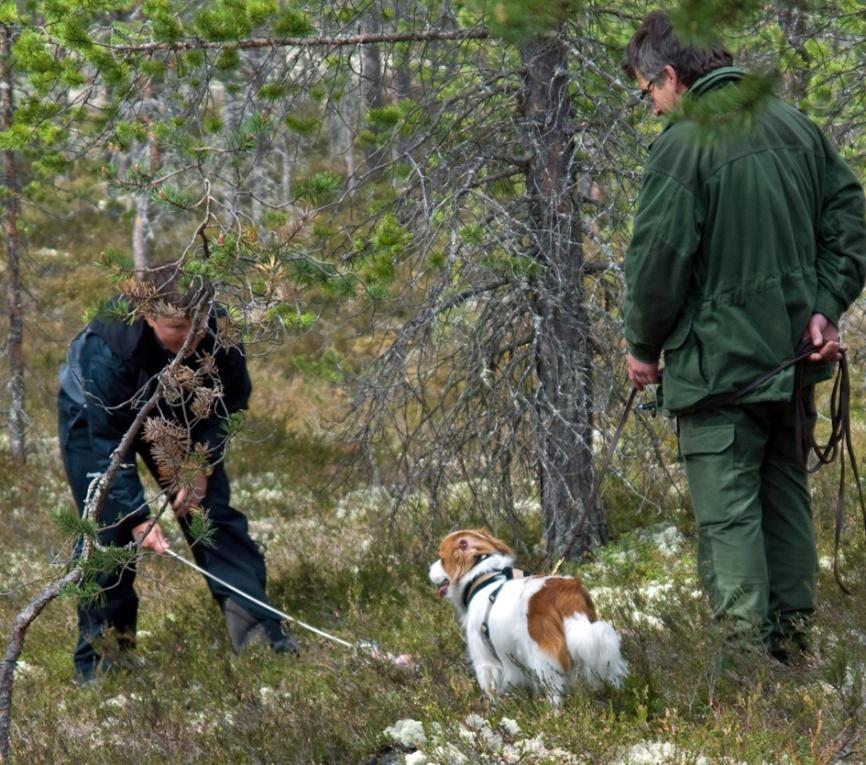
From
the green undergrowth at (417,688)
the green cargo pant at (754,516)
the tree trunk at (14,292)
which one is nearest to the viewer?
the green undergrowth at (417,688)

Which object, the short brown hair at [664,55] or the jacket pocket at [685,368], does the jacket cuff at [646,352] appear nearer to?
the jacket pocket at [685,368]

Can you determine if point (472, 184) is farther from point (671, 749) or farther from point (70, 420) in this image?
point (671, 749)

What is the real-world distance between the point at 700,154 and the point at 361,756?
8.25 ft

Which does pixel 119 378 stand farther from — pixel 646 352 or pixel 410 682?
pixel 646 352

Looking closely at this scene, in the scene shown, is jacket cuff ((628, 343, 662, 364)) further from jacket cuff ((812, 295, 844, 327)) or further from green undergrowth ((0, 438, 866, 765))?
green undergrowth ((0, 438, 866, 765))

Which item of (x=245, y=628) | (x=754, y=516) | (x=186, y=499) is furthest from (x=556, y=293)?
(x=754, y=516)

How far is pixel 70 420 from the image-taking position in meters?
6.51

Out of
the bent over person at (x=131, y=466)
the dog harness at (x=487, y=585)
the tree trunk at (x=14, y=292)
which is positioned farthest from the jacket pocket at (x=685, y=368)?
the tree trunk at (x=14, y=292)

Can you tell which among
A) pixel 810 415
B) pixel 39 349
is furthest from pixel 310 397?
pixel 810 415

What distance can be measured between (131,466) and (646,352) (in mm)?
2728

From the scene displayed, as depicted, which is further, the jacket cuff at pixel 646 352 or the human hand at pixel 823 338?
the jacket cuff at pixel 646 352

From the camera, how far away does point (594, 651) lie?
4500 mm

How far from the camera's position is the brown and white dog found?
14.8 ft

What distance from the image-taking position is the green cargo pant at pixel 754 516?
→ 4328mm
